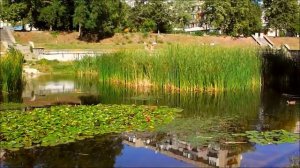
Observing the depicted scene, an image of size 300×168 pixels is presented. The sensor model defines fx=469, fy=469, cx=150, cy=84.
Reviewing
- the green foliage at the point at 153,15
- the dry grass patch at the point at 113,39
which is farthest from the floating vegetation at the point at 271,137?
the green foliage at the point at 153,15

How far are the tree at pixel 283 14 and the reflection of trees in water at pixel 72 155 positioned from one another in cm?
5110

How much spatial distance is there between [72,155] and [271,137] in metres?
4.32

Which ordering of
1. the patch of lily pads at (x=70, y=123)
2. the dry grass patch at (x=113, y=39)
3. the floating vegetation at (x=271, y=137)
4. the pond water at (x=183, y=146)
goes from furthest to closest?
the dry grass patch at (x=113, y=39)
the floating vegetation at (x=271, y=137)
the patch of lily pads at (x=70, y=123)
the pond water at (x=183, y=146)

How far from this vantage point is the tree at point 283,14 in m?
56.8

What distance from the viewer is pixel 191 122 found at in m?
12.0

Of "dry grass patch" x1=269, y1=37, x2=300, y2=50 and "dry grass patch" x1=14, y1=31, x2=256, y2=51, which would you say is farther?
"dry grass patch" x1=269, y1=37, x2=300, y2=50

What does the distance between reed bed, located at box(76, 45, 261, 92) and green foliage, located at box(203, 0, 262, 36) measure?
35597 millimetres

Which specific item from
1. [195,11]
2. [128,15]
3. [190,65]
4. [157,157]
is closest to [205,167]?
[157,157]

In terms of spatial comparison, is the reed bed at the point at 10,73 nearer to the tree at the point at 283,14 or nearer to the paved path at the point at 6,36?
the paved path at the point at 6,36

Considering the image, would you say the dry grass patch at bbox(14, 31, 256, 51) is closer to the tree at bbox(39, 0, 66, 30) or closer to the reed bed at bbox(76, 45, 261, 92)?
the tree at bbox(39, 0, 66, 30)

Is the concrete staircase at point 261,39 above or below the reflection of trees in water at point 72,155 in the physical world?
above

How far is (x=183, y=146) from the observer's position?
945 cm

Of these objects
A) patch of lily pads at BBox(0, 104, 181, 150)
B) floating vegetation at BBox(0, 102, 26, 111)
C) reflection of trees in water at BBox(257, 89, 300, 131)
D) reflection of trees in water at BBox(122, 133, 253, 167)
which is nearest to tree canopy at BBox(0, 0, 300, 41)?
reflection of trees in water at BBox(257, 89, 300, 131)

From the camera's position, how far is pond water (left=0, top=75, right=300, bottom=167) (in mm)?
8312
